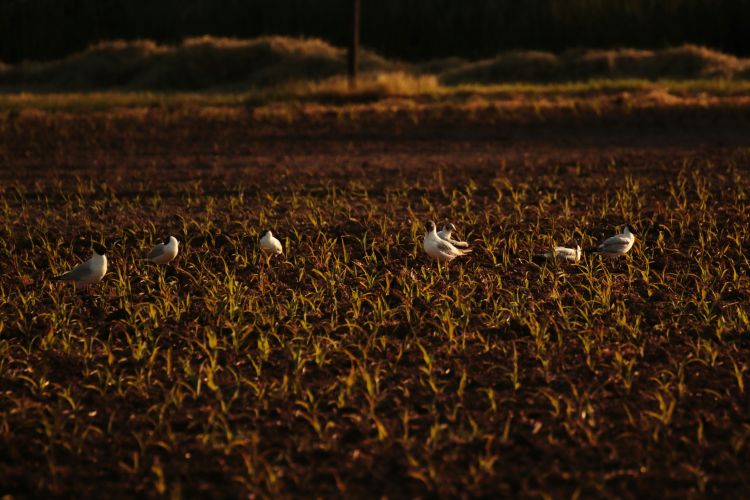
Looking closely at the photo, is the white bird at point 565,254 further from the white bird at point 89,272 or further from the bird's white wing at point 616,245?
the white bird at point 89,272

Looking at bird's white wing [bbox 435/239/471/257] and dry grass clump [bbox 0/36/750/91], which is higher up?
bird's white wing [bbox 435/239/471/257]

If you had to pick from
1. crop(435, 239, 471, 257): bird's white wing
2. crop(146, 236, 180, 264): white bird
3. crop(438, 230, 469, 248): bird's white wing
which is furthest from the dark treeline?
crop(146, 236, 180, 264): white bird

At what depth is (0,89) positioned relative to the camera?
99.7 ft

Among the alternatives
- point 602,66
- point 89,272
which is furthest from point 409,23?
point 89,272

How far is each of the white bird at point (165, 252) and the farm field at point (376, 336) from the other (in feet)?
0.53

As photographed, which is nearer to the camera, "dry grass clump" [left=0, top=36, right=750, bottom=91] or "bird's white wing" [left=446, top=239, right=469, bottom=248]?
"bird's white wing" [left=446, top=239, right=469, bottom=248]

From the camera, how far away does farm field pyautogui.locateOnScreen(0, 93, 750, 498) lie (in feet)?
15.5

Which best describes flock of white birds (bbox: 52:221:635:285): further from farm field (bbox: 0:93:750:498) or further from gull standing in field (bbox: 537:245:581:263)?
farm field (bbox: 0:93:750:498)

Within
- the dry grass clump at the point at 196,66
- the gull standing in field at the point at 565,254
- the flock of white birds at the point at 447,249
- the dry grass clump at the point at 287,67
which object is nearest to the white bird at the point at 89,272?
the flock of white birds at the point at 447,249

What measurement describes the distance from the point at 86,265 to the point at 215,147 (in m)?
8.44

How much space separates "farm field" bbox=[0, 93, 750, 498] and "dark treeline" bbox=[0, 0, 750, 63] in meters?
21.7

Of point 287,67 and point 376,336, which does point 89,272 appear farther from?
point 287,67

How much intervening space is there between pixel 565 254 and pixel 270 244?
91.4 inches

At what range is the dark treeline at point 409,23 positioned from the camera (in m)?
33.3
